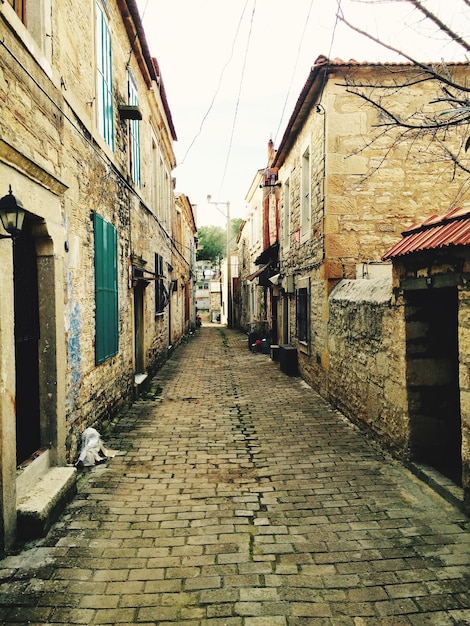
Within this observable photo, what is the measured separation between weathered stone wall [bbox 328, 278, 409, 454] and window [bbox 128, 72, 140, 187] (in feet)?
15.1

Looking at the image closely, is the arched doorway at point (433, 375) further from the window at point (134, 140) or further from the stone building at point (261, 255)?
the stone building at point (261, 255)

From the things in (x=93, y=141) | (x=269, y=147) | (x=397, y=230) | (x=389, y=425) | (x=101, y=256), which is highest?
(x=269, y=147)

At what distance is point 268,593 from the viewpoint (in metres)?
2.75

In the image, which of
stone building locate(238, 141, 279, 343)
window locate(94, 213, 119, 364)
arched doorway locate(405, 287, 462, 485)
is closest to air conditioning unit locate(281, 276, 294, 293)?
Result: stone building locate(238, 141, 279, 343)

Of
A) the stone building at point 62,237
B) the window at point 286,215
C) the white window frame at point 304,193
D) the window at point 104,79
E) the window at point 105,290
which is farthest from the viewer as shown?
the window at point 286,215

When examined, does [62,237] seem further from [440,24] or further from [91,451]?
[440,24]

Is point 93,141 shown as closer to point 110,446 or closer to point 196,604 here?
point 110,446

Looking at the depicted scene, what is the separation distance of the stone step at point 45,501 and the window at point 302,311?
6.53m

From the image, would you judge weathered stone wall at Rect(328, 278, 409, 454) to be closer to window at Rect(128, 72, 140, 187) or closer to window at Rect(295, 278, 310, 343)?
window at Rect(295, 278, 310, 343)

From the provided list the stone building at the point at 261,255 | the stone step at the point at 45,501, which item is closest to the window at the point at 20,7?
the stone step at the point at 45,501

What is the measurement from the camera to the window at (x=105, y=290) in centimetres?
572

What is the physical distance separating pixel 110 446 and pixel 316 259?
5.30 meters

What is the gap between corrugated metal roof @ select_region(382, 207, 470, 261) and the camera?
3.71 metres

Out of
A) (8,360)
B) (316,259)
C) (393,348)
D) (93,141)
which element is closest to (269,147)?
(316,259)
